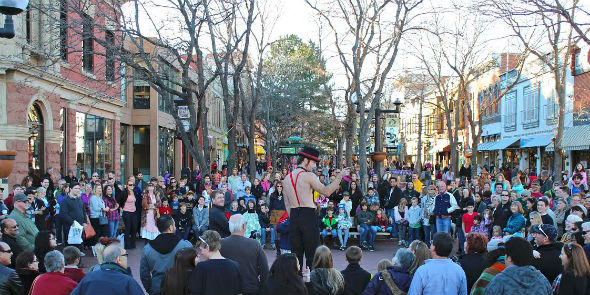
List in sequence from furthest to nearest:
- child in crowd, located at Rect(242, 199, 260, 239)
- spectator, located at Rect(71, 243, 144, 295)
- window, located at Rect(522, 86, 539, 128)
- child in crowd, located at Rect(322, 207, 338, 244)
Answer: window, located at Rect(522, 86, 539, 128), child in crowd, located at Rect(322, 207, 338, 244), child in crowd, located at Rect(242, 199, 260, 239), spectator, located at Rect(71, 243, 144, 295)

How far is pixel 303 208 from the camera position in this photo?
7.19 meters

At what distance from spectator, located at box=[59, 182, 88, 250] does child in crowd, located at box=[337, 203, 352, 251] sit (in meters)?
5.97

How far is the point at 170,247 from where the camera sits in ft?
20.9

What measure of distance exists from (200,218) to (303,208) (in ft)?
23.7

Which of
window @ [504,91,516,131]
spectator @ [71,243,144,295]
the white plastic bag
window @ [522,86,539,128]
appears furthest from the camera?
window @ [504,91,516,131]

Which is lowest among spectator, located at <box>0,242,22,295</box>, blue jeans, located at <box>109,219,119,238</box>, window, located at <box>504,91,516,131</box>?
blue jeans, located at <box>109,219,119,238</box>

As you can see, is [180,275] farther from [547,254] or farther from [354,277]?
[547,254]

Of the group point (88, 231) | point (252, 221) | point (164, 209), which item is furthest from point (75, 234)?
point (252, 221)

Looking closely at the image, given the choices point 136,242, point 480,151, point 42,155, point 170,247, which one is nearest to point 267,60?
point 480,151

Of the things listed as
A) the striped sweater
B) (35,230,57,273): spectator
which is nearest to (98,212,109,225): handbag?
(35,230,57,273): spectator

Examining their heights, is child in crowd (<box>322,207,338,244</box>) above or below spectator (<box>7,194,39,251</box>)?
below

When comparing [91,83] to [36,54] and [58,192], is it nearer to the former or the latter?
[36,54]

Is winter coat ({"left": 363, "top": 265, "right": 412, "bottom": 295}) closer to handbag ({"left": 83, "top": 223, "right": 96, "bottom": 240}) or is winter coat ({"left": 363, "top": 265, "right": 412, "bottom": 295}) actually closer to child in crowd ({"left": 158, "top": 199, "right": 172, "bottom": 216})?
handbag ({"left": 83, "top": 223, "right": 96, "bottom": 240})

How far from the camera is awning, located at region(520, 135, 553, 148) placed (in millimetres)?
31769
